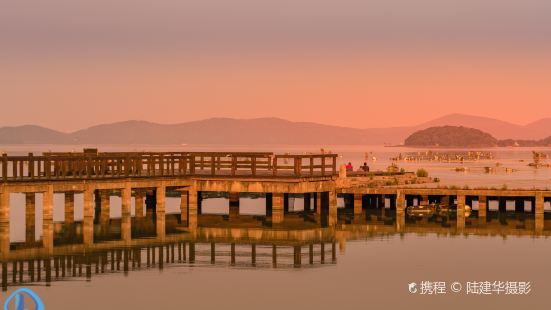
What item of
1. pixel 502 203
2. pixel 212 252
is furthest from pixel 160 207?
pixel 502 203

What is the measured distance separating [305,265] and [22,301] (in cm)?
1552

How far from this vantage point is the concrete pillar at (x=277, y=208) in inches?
2554

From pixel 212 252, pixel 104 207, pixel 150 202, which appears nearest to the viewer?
pixel 212 252

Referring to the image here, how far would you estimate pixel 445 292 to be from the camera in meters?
40.3

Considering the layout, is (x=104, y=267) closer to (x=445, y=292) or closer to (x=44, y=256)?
(x=44, y=256)

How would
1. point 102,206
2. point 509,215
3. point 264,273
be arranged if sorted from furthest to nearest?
point 509,215
point 102,206
point 264,273

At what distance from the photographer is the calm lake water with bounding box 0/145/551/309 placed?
38844 millimetres

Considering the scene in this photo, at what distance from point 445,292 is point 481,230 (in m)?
22.4

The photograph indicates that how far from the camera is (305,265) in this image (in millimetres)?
48031

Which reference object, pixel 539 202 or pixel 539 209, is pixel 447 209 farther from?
pixel 539 202

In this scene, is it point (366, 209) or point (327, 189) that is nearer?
point (327, 189)

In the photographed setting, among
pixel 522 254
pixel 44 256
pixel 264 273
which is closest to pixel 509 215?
pixel 522 254

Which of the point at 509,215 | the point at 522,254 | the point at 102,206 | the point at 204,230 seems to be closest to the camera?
the point at 522,254

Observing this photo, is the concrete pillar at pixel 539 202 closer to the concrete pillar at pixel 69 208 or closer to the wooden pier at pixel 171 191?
the wooden pier at pixel 171 191
